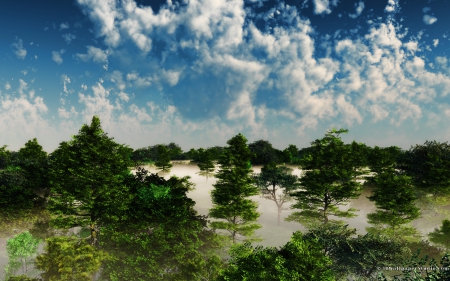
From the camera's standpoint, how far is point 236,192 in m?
30.9

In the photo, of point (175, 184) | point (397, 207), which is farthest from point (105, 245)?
point (397, 207)

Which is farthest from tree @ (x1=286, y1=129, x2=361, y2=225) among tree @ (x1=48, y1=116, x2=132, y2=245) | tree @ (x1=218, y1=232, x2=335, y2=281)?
tree @ (x1=48, y1=116, x2=132, y2=245)

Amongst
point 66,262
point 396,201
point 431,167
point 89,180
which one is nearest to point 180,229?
point 66,262

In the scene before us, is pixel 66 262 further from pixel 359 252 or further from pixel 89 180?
pixel 359 252

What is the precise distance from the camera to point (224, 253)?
31578mm

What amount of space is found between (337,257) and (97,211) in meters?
23.8

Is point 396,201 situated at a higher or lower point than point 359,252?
higher

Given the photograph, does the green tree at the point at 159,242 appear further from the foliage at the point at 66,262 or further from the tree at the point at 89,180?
the tree at the point at 89,180

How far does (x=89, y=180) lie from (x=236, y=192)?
1594 cm

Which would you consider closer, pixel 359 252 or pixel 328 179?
pixel 359 252

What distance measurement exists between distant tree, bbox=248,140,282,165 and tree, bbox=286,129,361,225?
166 feet

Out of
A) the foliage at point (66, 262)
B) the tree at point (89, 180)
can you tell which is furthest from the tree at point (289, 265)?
the tree at point (89, 180)

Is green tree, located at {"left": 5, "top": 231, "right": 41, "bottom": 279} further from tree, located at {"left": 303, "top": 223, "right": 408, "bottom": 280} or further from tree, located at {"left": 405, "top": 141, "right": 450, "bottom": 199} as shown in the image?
tree, located at {"left": 405, "top": 141, "right": 450, "bottom": 199}

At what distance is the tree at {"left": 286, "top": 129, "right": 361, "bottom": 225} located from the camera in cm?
3327
